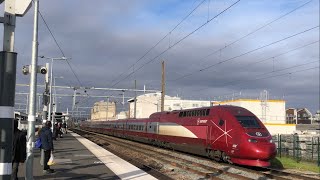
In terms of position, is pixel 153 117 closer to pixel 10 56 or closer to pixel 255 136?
pixel 255 136

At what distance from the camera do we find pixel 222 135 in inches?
794

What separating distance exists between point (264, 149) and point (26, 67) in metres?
11.2

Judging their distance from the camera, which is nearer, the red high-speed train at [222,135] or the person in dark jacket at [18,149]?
the person in dark jacket at [18,149]

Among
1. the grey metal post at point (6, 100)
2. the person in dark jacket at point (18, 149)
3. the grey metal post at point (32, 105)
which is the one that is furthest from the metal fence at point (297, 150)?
the grey metal post at point (6, 100)

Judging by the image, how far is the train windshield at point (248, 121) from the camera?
19.4 meters

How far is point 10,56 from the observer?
201 inches

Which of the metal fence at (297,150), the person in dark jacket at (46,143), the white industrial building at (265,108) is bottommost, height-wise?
the metal fence at (297,150)

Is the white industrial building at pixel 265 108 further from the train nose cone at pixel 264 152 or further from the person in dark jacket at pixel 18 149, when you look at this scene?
the person in dark jacket at pixel 18 149

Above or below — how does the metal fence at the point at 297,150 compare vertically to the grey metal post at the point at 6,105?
below

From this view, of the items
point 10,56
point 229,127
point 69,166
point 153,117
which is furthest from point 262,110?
point 10,56

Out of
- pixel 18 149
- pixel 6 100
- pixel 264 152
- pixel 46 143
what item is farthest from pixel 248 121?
pixel 6 100

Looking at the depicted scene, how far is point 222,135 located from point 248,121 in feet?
4.71

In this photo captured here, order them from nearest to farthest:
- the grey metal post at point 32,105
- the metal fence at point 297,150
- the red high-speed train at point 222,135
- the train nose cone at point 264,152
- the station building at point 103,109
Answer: the grey metal post at point 32,105 < the train nose cone at point 264,152 < the red high-speed train at point 222,135 < the metal fence at point 297,150 < the station building at point 103,109

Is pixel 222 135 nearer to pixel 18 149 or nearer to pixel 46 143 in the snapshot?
pixel 46 143
